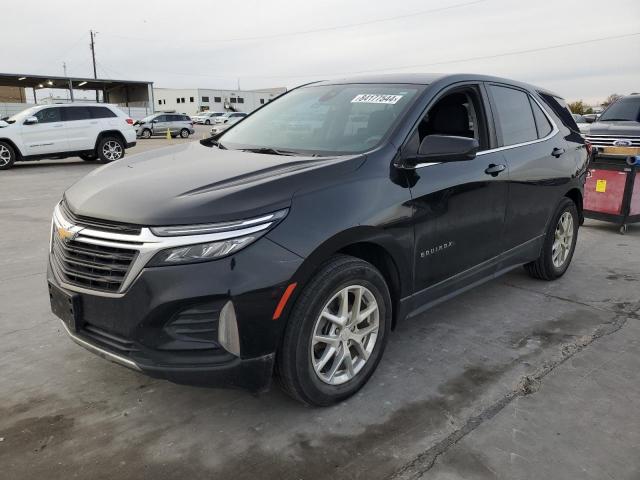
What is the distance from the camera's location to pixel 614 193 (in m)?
7.08

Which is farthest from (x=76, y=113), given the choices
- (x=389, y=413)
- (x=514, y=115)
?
(x=389, y=413)

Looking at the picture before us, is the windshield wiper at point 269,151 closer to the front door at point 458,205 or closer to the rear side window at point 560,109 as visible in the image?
the front door at point 458,205

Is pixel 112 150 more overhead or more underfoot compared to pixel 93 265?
more underfoot

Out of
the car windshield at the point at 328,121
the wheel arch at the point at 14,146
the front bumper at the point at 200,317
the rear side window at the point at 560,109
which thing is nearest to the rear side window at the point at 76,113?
the wheel arch at the point at 14,146

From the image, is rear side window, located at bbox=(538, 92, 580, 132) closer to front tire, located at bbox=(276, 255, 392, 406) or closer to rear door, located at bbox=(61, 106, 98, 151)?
front tire, located at bbox=(276, 255, 392, 406)

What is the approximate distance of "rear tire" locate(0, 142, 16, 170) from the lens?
1473 cm

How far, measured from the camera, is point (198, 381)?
2404 mm

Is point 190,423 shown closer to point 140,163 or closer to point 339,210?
point 339,210

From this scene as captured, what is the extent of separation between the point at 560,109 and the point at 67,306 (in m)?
4.55

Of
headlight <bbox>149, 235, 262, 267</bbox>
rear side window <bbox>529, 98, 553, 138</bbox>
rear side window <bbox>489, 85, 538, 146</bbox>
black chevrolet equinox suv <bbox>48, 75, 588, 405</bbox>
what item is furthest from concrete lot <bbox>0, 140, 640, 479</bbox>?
rear side window <bbox>529, 98, 553, 138</bbox>

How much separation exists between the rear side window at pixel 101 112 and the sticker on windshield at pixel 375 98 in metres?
14.1

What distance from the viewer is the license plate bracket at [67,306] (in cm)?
256

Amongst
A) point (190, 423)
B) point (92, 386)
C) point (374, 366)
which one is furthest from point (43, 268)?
point (374, 366)

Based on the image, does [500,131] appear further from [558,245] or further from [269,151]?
[269,151]
